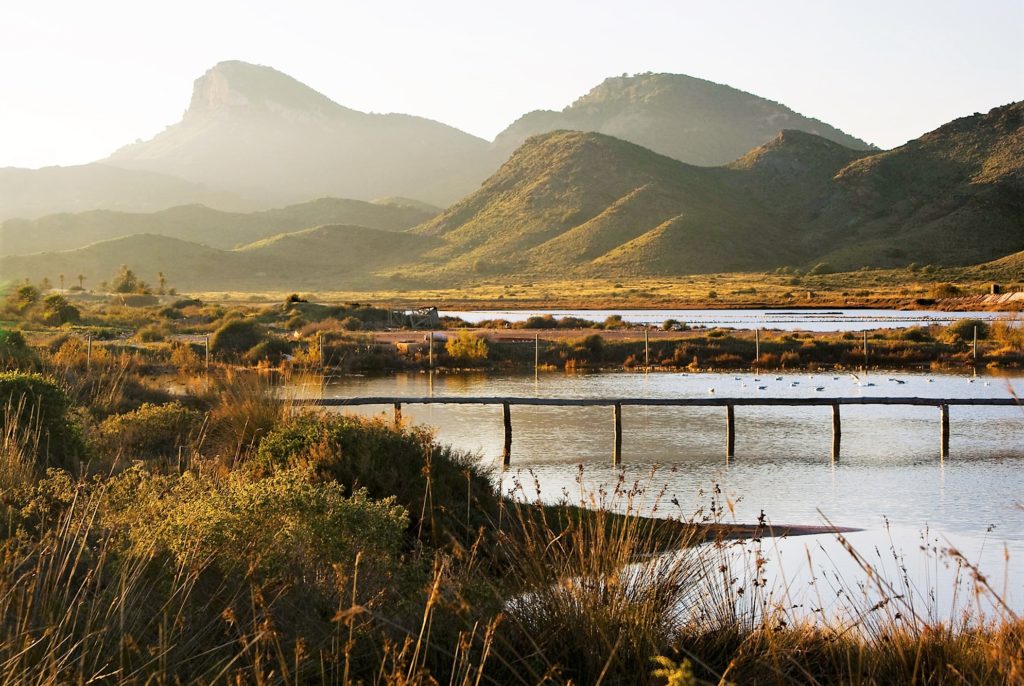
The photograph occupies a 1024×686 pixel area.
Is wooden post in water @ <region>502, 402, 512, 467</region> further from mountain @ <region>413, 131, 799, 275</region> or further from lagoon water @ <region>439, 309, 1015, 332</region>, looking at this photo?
mountain @ <region>413, 131, 799, 275</region>

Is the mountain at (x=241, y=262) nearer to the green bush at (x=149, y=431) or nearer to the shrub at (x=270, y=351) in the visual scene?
the shrub at (x=270, y=351)

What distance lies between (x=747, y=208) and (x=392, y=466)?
110 meters

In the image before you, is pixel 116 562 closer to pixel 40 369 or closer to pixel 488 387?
pixel 40 369

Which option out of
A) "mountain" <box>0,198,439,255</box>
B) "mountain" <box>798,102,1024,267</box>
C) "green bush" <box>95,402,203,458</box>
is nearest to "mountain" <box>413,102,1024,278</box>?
"mountain" <box>798,102,1024,267</box>

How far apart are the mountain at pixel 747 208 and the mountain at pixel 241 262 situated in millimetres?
6310

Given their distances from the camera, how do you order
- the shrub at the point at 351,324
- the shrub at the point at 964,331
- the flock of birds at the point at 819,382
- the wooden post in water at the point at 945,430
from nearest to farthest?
the wooden post in water at the point at 945,430 < the flock of birds at the point at 819,382 < the shrub at the point at 964,331 < the shrub at the point at 351,324

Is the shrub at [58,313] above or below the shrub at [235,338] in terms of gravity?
above

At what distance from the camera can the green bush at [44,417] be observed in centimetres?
967

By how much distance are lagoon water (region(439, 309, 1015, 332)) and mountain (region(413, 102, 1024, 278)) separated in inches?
1295

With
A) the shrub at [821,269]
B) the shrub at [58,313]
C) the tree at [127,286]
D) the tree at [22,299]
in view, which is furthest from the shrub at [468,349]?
the shrub at [821,269]

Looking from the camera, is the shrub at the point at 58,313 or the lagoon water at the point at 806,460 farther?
the shrub at the point at 58,313

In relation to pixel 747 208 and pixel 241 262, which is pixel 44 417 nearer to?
pixel 747 208

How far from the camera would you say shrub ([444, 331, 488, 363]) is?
3284 cm

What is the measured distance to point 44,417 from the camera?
33.6 ft
